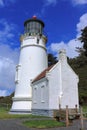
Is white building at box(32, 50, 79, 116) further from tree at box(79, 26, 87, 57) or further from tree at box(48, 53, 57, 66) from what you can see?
tree at box(79, 26, 87, 57)

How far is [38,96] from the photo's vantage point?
Result: 25.4 meters

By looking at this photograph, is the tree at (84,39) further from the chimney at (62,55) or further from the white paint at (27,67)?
the chimney at (62,55)

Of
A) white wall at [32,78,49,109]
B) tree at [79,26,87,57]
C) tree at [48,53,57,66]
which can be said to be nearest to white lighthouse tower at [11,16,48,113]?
white wall at [32,78,49,109]

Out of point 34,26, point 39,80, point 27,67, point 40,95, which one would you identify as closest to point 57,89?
point 40,95

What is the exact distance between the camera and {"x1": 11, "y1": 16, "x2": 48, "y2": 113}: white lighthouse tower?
27800 mm

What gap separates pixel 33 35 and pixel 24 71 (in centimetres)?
528

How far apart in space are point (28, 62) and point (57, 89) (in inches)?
294

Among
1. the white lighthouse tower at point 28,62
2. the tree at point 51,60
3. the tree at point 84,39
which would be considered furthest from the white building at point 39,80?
the tree at point 84,39

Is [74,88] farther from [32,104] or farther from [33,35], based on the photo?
[33,35]

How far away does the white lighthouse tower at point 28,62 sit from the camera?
27.8 metres

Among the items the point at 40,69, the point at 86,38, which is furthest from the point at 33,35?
the point at 86,38

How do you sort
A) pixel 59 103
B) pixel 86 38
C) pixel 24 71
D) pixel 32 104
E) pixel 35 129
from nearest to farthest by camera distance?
1. pixel 35 129
2. pixel 59 103
3. pixel 32 104
4. pixel 24 71
5. pixel 86 38

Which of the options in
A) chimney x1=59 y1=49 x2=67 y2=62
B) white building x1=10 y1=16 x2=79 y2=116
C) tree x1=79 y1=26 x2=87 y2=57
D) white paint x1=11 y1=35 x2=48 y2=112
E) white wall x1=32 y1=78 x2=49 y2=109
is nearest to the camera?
white building x1=10 y1=16 x2=79 y2=116

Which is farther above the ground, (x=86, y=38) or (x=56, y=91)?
(x=86, y=38)
